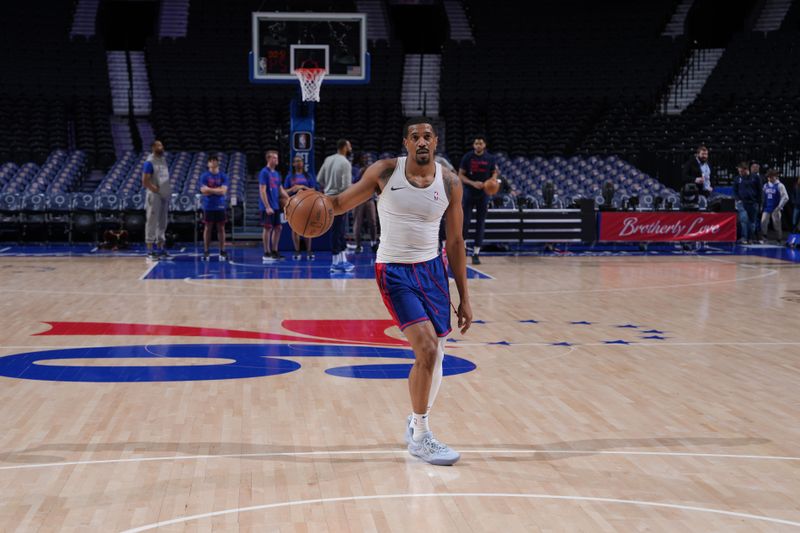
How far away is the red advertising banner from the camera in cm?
1642

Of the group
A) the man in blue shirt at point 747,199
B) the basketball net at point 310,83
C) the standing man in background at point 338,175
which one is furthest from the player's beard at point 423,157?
the man in blue shirt at point 747,199

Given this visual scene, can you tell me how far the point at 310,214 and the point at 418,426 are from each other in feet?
3.49

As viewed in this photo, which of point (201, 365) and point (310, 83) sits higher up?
point (310, 83)

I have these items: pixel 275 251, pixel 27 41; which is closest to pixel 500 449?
pixel 275 251

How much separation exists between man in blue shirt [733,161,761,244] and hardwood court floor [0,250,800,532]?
30.0 feet

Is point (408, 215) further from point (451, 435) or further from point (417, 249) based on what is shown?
point (451, 435)

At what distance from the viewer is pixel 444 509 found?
11.8 feet

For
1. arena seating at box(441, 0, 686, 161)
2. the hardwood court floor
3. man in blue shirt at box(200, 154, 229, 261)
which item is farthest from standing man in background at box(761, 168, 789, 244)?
man in blue shirt at box(200, 154, 229, 261)

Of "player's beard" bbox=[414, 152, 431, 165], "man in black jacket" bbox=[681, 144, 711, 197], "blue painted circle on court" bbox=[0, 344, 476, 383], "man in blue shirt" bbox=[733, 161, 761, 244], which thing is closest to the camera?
"player's beard" bbox=[414, 152, 431, 165]

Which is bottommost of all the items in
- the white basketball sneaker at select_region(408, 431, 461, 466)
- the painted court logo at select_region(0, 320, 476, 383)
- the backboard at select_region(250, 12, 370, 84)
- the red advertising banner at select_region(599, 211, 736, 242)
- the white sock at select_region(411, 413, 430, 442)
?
the painted court logo at select_region(0, 320, 476, 383)

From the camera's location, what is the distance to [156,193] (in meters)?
13.4

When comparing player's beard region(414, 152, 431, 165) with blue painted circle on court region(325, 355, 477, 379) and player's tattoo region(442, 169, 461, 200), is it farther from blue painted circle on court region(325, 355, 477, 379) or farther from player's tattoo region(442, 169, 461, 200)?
blue painted circle on court region(325, 355, 477, 379)

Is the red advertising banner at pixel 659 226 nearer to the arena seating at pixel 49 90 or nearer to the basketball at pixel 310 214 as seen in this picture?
the basketball at pixel 310 214

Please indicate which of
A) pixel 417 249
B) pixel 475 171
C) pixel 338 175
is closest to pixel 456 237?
pixel 417 249
